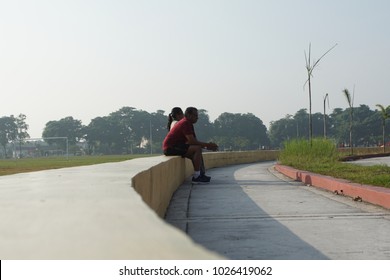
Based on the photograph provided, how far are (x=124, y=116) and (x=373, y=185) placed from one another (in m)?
116

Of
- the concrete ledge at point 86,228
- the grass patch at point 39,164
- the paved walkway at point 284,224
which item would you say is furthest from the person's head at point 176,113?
the grass patch at point 39,164

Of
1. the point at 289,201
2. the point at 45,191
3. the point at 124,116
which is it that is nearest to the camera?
the point at 45,191

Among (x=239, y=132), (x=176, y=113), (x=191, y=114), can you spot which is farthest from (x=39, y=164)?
(x=239, y=132)

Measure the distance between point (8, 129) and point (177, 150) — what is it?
134824mm

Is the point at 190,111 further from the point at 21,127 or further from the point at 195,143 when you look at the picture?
the point at 21,127

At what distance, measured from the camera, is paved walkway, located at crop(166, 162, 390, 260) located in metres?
3.44

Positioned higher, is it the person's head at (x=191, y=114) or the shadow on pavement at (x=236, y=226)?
the person's head at (x=191, y=114)

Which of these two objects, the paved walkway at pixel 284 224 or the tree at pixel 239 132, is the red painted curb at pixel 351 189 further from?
the tree at pixel 239 132

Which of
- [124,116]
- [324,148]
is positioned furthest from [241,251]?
[124,116]

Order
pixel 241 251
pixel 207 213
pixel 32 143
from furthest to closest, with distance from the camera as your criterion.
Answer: pixel 32 143
pixel 207 213
pixel 241 251

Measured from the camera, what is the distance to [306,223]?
4.56 meters

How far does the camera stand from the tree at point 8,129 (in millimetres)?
133975

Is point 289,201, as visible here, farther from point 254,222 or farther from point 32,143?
point 32,143

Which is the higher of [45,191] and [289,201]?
[45,191]
